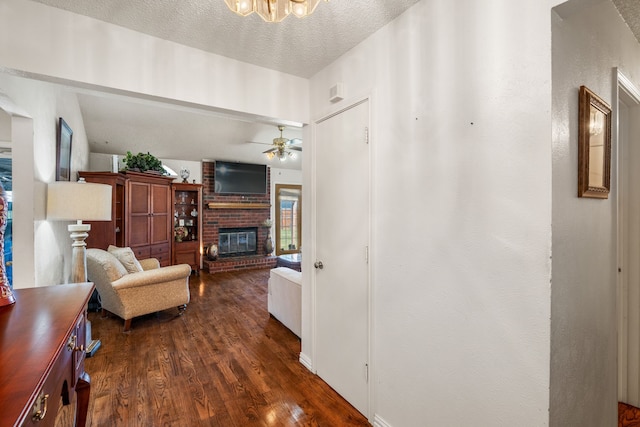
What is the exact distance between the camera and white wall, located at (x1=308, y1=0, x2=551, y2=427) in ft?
3.55

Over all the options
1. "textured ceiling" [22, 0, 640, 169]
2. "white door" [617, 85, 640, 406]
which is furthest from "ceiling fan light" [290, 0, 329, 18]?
"white door" [617, 85, 640, 406]

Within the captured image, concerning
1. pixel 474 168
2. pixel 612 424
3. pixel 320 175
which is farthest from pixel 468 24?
pixel 612 424

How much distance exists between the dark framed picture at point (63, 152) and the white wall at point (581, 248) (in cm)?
393

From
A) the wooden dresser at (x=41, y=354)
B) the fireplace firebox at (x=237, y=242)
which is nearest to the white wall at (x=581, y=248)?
the wooden dresser at (x=41, y=354)

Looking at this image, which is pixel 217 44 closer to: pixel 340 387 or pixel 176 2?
pixel 176 2

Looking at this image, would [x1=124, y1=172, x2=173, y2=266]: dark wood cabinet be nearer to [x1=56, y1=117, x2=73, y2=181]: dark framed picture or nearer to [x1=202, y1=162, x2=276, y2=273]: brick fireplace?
[x1=202, y1=162, x2=276, y2=273]: brick fireplace

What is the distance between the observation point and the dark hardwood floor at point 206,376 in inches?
72.5

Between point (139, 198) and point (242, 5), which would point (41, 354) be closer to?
point (242, 5)

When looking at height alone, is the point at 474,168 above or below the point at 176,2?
below

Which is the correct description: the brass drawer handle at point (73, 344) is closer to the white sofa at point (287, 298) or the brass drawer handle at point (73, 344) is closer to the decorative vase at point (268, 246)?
the white sofa at point (287, 298)

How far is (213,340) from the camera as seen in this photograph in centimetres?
287

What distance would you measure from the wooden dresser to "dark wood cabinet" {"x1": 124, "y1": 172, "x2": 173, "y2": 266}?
3704 mm

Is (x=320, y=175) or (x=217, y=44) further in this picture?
(x=320, y=175)

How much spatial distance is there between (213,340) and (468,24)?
3.13m
